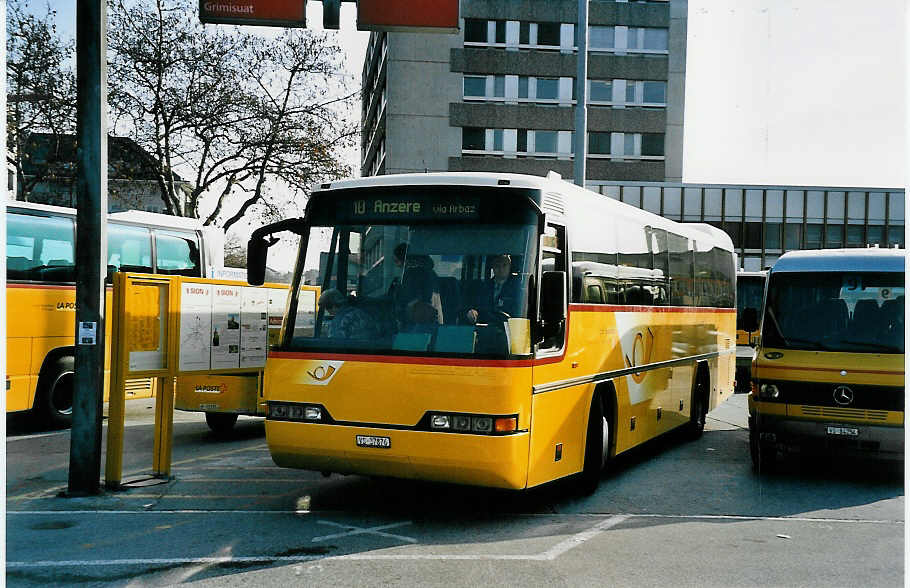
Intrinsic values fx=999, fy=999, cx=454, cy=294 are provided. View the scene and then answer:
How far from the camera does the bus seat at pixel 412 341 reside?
320 inches

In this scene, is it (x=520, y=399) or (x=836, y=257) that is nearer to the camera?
(x=520, y=399)

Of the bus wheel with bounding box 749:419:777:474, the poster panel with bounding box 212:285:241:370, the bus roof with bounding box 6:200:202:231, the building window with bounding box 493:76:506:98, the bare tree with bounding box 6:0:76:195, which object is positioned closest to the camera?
the bus wheel with bounding box 749:419:777:474

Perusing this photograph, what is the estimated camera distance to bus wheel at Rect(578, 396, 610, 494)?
380 inches

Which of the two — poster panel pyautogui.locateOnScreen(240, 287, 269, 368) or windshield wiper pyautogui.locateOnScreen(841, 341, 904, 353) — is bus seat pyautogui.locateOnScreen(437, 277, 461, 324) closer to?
poster panel pyautogui.locateOnScreen(240, 287, 269, 368)

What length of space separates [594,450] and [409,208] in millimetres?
3068

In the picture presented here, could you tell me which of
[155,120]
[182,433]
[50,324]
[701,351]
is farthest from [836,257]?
[155,120]

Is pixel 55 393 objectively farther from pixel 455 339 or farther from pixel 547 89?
pixel 547 89

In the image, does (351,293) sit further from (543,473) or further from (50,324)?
(50,324)

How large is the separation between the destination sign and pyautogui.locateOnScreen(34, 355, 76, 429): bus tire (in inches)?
320

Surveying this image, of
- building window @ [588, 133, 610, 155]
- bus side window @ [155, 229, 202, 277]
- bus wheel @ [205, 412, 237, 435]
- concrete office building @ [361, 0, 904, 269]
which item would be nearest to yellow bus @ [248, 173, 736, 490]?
bus wheel @ [205, 412, 237, 435]

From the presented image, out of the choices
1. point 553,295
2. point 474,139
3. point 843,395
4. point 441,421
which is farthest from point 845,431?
point 474,139

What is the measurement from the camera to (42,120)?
24.9 m

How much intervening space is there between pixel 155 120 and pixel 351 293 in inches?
785

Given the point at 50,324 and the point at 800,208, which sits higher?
the point at 800,208
